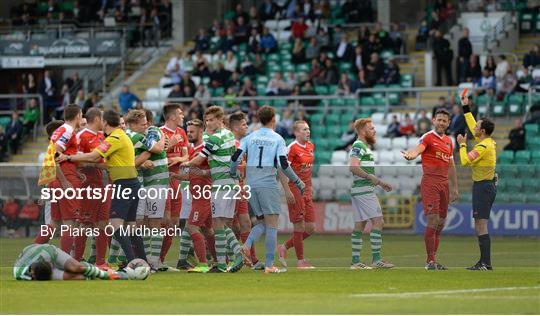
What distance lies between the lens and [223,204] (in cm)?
1877

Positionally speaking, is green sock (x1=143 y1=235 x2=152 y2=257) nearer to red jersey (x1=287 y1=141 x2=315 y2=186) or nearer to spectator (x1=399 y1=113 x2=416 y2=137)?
red jersey (x1=287 y1=141 x2=315 y2=186)

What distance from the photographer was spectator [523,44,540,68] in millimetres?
35781

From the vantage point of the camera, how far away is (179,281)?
56.2 ft

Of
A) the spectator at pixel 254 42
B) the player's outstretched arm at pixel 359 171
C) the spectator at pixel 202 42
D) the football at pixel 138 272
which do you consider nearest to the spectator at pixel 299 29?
the spectator at pixel 254 42

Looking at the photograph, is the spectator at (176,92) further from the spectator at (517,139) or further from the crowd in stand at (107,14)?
the spectator at (517,139)

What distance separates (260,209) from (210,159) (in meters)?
1.14

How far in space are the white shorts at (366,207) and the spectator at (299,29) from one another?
21.4m

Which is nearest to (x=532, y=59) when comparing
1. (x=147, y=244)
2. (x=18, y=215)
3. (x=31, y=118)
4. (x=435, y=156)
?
(x=31, y=118)

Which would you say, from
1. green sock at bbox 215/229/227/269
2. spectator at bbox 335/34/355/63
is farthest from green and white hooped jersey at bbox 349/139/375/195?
spectator at bbox 335/34/355/63

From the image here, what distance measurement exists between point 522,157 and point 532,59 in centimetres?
453

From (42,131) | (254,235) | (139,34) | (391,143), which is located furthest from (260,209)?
(139,34)

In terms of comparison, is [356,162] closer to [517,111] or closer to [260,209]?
[260,209]

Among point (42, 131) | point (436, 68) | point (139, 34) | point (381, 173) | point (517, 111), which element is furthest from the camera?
point (139, 34)

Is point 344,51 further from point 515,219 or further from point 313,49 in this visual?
point 515,219
